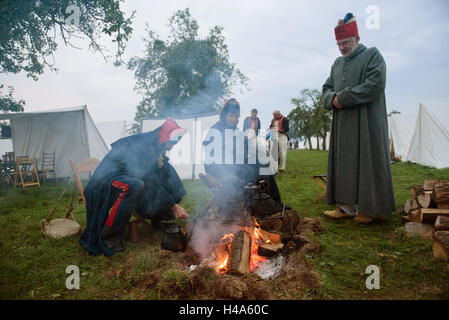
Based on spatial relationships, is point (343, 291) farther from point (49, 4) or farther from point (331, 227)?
point (49, 4)

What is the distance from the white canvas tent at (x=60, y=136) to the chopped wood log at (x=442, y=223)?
9066 mm

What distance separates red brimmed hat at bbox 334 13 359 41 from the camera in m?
2.84

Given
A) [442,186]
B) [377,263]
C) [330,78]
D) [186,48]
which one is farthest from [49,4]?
[186,48]

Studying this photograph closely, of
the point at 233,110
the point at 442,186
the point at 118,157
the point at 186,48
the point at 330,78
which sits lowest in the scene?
the point at 442,186

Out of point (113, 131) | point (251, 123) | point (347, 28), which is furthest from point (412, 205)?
point (113, 131)

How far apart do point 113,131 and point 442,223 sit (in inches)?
489

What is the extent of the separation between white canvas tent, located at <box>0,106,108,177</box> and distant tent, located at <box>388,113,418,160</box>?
1190 cm

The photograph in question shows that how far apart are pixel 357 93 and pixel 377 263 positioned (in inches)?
69.7

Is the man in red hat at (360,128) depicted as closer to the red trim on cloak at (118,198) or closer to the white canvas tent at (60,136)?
the red trim on cloak at (118,198)

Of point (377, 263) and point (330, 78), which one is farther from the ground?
point (330, 78)

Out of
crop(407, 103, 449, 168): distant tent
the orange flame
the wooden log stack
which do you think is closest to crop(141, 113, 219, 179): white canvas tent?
the orange flame

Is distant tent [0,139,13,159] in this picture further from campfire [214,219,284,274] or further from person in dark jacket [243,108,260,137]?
campfire [214,219,284,274]

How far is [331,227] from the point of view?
2.94 m

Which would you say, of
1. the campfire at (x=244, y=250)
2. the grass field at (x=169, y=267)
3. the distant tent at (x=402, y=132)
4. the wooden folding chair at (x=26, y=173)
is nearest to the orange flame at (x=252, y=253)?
the campfire at (x=244, y=250)
